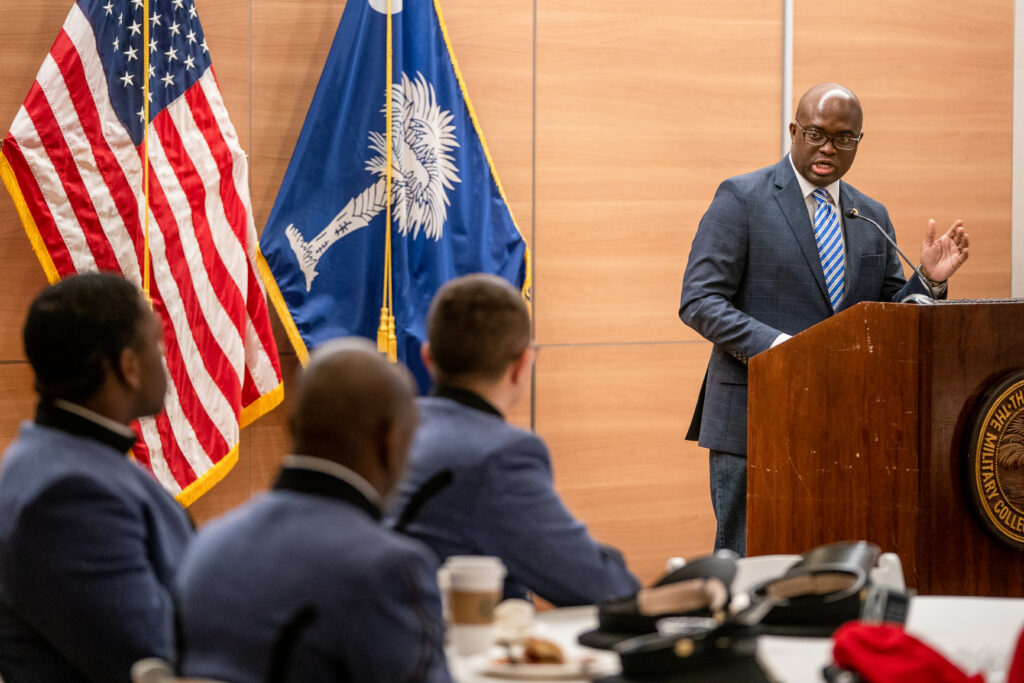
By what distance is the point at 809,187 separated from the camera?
3.71 metres

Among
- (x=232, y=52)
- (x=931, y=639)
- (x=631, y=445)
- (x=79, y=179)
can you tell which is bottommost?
Answer: (x=631, y=445)

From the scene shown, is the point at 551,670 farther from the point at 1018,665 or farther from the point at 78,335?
the point at 78,335

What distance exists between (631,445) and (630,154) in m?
1.19

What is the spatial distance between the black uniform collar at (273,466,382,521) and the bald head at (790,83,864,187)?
8.68 feet

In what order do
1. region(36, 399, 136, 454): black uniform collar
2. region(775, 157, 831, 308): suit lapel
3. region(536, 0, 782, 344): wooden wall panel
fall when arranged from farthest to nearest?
region(536, 0, 782, 344): wooden wall panel
region(775, 157, 831, 308): suit lapel
region(36, 399, 136, 454): black uniform collar

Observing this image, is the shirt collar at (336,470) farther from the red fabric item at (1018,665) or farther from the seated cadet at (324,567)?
the red fabric item at (1018,665)

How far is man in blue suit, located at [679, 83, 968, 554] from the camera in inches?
143

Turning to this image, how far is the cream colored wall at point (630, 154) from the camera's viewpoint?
4.70m

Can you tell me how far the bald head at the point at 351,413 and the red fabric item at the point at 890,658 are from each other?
0.60 meters

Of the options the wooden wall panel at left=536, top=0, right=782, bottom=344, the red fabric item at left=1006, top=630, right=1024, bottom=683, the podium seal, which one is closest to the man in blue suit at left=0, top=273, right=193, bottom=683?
the red fabric item at left=1006, top=630, right=1024, bottom=683

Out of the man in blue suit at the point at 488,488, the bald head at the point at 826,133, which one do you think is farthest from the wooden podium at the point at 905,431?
the man in blue suit at the point at 488,488

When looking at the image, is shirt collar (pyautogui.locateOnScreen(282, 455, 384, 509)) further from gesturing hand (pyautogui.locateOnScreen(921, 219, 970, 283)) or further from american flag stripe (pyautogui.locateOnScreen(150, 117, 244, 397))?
american flag stripe (pyautogui.locateOnScreen(150, 117, 244, 397))

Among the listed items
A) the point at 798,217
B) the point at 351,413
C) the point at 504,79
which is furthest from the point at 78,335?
the point at 504,79

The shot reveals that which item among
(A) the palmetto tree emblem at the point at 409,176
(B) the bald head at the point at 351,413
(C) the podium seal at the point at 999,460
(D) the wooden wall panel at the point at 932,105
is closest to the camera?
(B) the bald head at the point at 351,413
